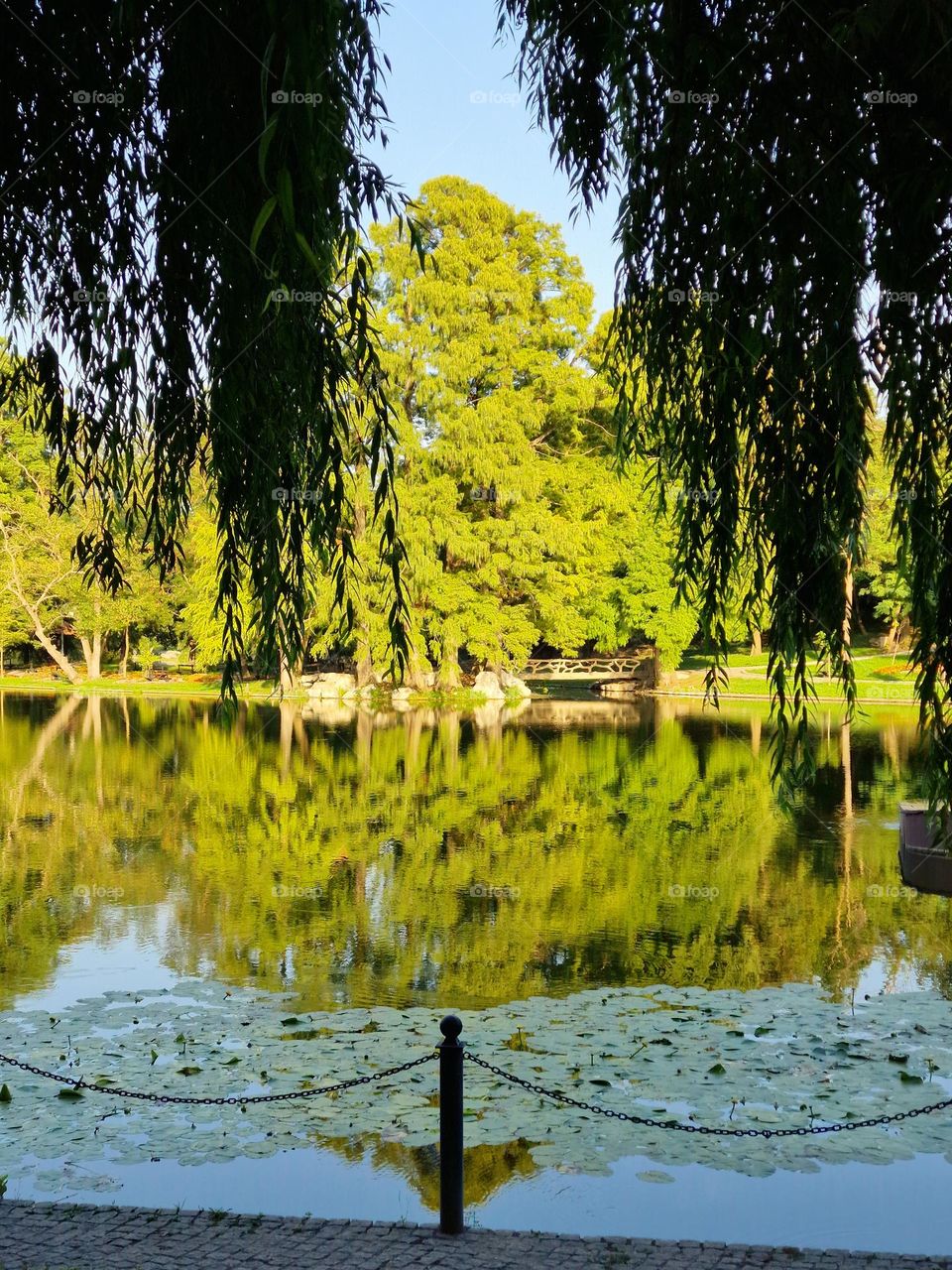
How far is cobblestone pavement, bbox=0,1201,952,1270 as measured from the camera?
15.2ft

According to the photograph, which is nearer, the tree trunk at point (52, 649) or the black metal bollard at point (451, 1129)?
the black metal bollard at point (451, 1129)

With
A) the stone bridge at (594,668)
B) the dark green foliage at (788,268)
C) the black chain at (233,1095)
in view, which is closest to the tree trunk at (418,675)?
the stone bridge at (594,668)

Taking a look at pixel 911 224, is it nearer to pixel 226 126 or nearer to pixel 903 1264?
pixel 226 126

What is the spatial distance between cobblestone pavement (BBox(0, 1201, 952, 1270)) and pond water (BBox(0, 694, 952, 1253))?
2.37ft

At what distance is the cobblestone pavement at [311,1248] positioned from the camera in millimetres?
4621

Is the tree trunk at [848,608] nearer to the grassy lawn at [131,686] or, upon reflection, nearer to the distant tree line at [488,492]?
the distant tree line at [488,492]

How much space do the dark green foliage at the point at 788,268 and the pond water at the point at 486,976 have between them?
207 cm

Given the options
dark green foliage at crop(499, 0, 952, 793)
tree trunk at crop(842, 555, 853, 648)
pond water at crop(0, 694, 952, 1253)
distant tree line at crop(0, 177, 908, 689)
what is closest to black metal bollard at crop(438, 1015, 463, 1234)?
pond water at crop(0, 694, 952, 1253)

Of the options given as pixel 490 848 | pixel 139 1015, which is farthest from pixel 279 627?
pixel 490 848

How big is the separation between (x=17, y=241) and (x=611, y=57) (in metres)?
2.31

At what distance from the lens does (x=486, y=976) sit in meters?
10.0

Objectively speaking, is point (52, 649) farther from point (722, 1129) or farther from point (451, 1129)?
point (451, 1129)

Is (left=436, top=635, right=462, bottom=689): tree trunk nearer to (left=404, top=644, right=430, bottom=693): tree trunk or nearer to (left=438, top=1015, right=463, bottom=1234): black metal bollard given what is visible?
(left=404, top=644, right=430, bottom=693): tree trunk

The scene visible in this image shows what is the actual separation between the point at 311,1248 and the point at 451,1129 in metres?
0.69
